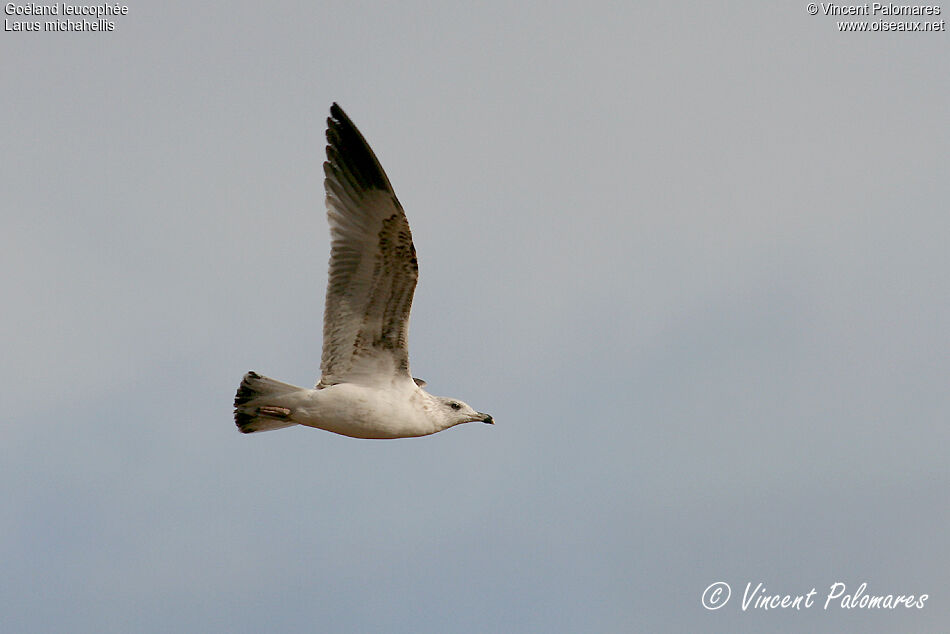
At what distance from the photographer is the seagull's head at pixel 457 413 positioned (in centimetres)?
2362

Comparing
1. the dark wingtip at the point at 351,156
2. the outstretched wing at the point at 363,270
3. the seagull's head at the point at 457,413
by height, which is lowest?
the seagull's head at the point at 457,413

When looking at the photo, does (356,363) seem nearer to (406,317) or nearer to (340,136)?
(406,317)

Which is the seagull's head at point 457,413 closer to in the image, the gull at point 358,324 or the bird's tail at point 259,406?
the gull at point 358,324

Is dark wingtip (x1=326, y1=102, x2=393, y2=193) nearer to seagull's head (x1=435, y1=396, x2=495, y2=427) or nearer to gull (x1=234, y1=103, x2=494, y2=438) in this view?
gull (x1=234, y1=103, x2=494, y2=438)

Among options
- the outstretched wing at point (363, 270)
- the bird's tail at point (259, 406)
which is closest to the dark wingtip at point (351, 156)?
the outstretched wing at point (363, 270)

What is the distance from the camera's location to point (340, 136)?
23203 millimetres

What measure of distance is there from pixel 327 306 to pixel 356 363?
0.72m

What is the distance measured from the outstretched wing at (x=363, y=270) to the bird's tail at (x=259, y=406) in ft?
1.75

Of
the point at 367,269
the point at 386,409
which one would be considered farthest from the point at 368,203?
the point at 386,409

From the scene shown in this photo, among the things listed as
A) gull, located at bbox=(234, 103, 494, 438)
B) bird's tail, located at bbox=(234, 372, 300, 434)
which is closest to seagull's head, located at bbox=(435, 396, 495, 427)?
gull, located at bbox=(234, 103, 494, 438)

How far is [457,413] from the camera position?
2373 cm

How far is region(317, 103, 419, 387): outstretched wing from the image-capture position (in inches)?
891

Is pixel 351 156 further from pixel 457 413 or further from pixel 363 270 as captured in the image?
pixel 457 413

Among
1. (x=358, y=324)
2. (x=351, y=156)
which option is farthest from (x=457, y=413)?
(x=351, y=156)
